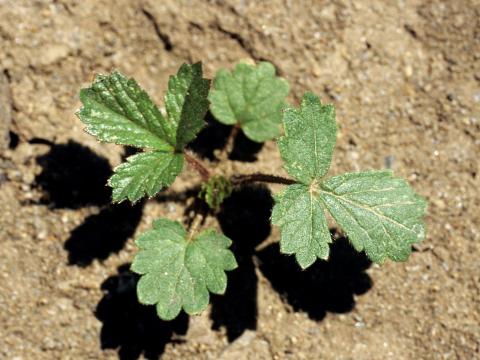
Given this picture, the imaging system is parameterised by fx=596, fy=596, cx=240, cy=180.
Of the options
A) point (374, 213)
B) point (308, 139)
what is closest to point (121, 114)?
point (308, 139)

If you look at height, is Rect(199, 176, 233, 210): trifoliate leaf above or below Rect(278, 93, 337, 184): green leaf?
below

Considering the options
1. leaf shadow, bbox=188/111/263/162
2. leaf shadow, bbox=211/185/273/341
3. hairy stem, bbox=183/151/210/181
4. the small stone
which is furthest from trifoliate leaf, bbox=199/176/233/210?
the small stone

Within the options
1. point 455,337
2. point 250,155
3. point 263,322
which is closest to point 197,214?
point 250,155

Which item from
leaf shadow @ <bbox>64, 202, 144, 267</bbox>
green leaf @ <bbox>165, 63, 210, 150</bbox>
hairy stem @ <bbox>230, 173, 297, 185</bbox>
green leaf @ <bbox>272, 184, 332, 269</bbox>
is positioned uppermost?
green leaf @ <bbox>165, 63, 210, 150</bbox>

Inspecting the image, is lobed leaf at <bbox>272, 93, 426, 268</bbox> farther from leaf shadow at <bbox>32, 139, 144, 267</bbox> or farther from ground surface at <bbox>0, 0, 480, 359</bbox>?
leaf shadow at <bbox>32, 139, 144, 267</bbox>

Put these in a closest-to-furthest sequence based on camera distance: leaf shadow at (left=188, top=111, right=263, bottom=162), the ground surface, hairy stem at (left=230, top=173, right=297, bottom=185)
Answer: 1. hairy stem at (left=230, top=173, right=297, bottom=185)
2. the ground surface
3. leaf shadow at (left=188, top=111, right=263, bottom=162)

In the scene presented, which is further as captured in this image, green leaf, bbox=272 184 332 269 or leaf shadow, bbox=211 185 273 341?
leaf shadow, bbox=211 185 273 341

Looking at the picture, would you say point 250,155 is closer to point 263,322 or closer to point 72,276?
point 263,322
